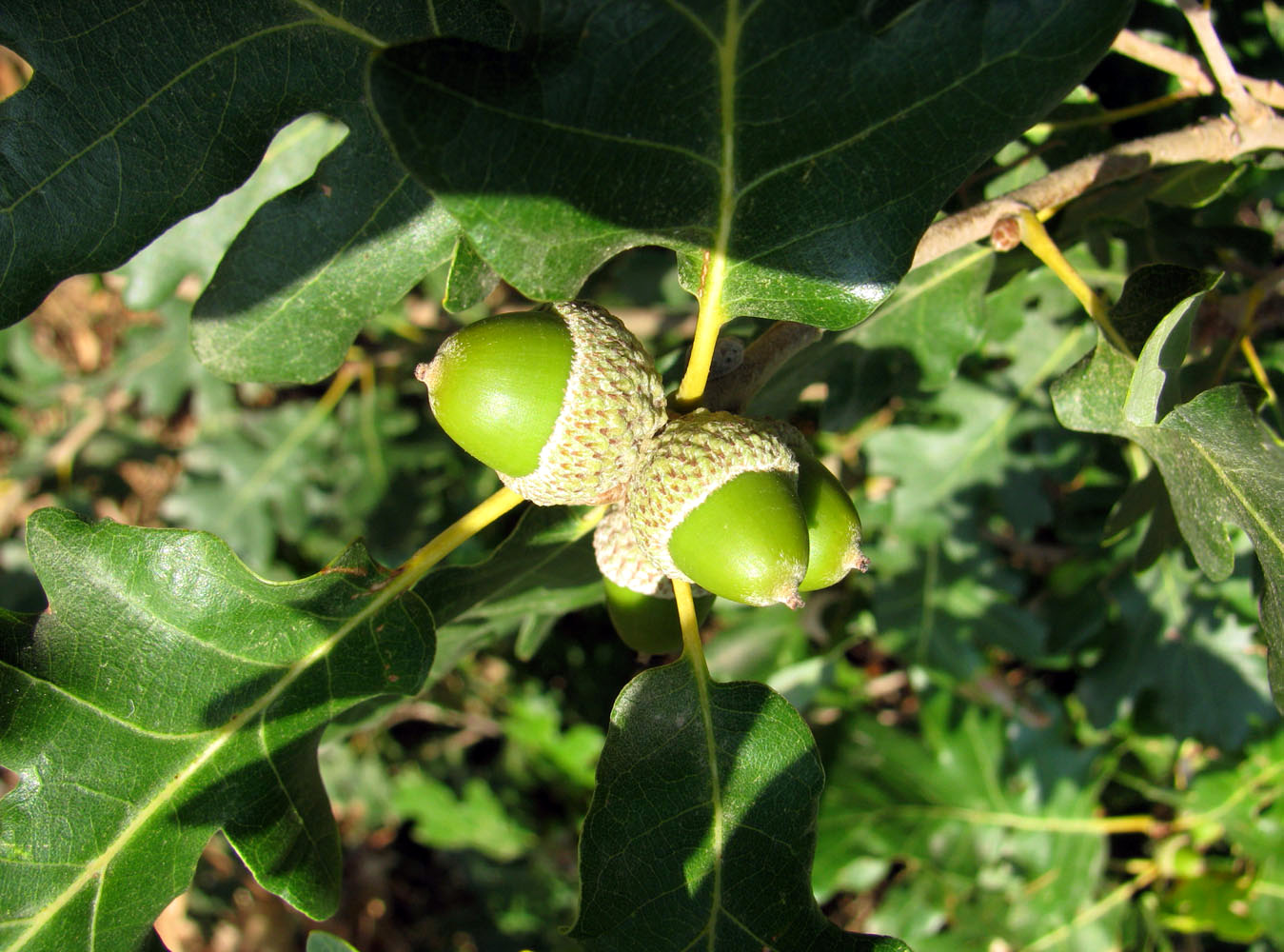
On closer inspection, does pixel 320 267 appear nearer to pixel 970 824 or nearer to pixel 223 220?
pixel 223 220

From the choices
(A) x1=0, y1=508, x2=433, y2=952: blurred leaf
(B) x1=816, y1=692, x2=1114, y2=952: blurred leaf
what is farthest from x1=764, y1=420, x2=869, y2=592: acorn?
(B) x1=816, y1=692, x2=1114, y2=952: blurred leaf


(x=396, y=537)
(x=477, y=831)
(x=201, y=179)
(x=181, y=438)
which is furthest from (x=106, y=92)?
(x=181, y=438)

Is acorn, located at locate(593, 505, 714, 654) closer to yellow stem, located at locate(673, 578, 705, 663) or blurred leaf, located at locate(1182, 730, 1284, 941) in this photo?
yellow stem, located at locate(673, 578, 705, 663)

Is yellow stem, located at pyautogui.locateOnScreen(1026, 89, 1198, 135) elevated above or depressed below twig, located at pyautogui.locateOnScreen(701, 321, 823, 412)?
below

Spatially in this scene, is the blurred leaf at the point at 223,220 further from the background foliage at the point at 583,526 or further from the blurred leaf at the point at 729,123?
the blurred leaf at the point at 729,123

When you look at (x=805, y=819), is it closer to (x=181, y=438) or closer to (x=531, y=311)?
(x=531, y=311)

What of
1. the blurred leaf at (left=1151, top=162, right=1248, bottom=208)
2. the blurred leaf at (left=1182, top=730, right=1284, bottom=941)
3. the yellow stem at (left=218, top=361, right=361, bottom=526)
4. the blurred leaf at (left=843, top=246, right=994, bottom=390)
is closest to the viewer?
the blurred leaf at (left=1151, top=162, right=1248, bottom=208)

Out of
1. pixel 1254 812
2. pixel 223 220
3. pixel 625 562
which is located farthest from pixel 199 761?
pixel 1254 812
